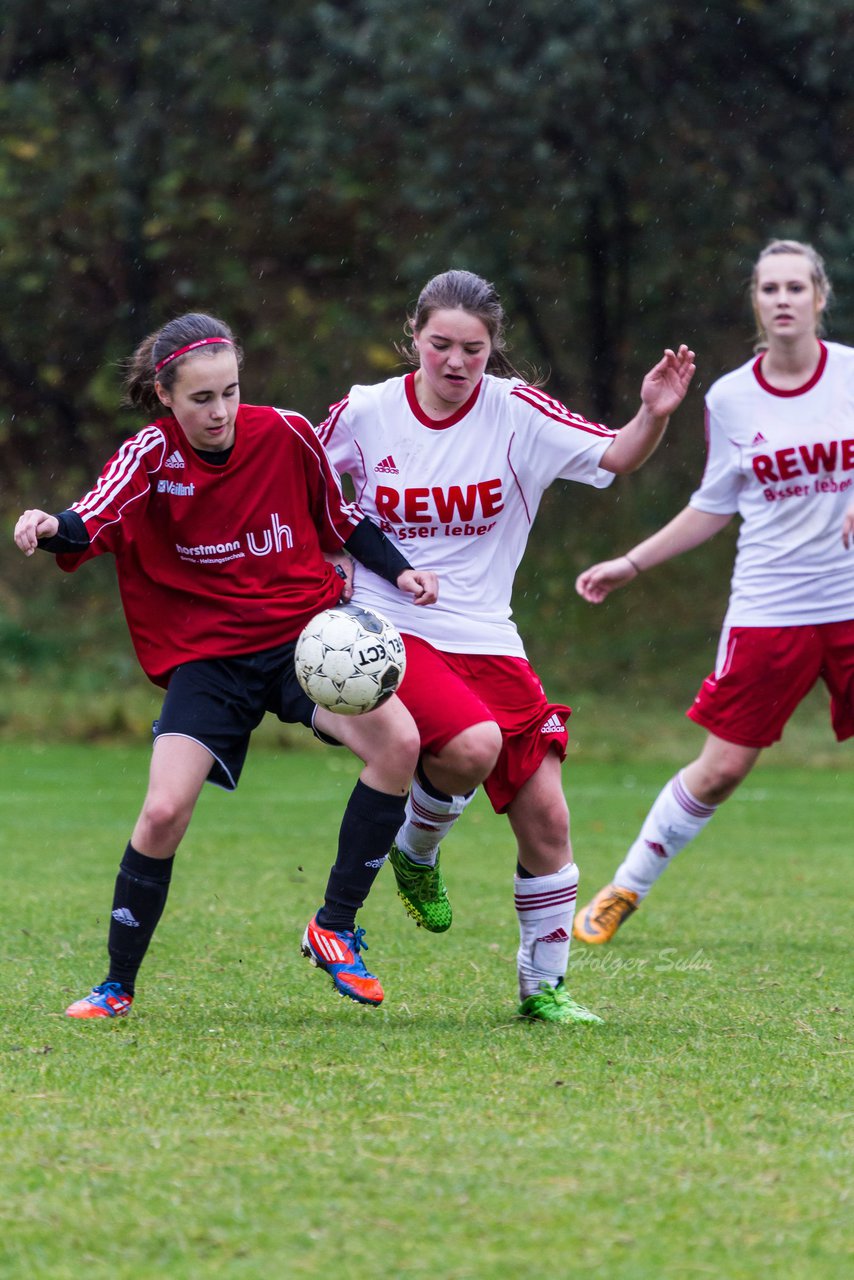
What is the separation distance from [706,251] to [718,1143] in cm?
1438

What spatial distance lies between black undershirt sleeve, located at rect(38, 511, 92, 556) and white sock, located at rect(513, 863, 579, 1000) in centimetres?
141

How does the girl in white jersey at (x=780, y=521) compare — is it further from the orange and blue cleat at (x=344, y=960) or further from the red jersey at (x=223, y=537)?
the orange and blue cleat at (x=344, y=960)

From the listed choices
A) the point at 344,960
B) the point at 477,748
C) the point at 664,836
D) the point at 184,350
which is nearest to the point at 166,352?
the point at 184,350

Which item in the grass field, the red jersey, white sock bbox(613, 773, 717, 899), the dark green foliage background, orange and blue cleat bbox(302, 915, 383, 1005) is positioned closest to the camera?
the grass field

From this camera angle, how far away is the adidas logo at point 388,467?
448cm

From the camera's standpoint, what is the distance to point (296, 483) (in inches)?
176

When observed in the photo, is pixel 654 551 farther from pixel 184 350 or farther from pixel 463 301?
pixel 184 350

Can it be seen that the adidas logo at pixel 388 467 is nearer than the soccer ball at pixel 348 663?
No

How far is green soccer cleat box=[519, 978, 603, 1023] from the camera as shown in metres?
4.23

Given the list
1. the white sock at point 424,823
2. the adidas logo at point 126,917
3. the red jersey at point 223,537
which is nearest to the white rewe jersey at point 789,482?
the white sock at point 424,823

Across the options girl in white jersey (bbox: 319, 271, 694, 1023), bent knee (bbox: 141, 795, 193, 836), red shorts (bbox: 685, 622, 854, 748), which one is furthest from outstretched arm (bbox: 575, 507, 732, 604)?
bent knee (bbox: 141, 795, 193, 836)

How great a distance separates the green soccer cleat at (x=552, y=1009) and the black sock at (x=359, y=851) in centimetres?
49

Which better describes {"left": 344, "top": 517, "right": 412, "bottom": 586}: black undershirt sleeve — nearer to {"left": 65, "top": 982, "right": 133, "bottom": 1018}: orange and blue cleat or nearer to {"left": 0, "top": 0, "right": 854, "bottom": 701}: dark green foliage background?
{"left": 65, "top": 982, "right": 133, "bottom": 1018}: orange and blue cleat

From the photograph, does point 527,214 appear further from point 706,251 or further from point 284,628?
point 284,628
